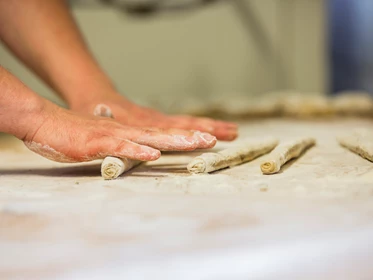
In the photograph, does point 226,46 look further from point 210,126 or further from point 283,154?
point 283,154

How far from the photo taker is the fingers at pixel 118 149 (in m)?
0.82

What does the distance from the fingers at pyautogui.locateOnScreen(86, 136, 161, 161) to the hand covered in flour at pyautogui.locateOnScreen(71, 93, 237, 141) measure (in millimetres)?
296

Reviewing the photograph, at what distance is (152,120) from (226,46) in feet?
7.65

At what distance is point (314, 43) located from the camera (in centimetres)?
350

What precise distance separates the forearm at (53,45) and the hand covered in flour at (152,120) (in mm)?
70

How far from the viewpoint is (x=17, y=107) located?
0.86 m

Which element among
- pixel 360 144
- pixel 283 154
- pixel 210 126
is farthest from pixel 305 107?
pixel 283 154

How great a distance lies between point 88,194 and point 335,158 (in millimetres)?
471

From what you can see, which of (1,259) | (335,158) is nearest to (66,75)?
(335,158)

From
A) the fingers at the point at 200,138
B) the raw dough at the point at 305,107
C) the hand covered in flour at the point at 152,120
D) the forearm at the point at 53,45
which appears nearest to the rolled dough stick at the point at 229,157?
the fingers at the point at 200,138

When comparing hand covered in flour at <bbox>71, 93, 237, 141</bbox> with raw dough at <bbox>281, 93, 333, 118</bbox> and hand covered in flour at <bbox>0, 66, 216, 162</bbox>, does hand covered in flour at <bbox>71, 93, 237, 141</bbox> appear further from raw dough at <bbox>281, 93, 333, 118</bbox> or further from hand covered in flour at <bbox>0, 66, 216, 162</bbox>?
raw dough at <bbox>281, 93, 333, 118</bbox>

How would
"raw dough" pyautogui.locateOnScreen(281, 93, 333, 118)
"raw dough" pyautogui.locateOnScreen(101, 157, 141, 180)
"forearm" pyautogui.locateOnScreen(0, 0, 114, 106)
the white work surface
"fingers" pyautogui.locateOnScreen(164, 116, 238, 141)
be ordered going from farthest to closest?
"raw dough" pyautogui.locateOnScreen(281, 93, 333, 118) < "forearm" pyautogui.locateOnScreen(0, 0, 114, 106) < "fingers" pyautogui.locateOnScreen(164, 116, 238, 141) < "raw dough" pyautogui.locateOnScreen(101, 157, 141, 180) < the white work surface

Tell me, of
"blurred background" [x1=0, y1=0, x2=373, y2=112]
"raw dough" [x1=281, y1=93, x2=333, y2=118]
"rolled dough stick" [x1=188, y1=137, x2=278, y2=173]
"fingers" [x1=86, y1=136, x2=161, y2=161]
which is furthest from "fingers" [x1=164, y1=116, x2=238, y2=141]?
"blurred background" [x1=0, y1=0, x2=373, y2=112]

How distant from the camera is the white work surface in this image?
1.60 feet
